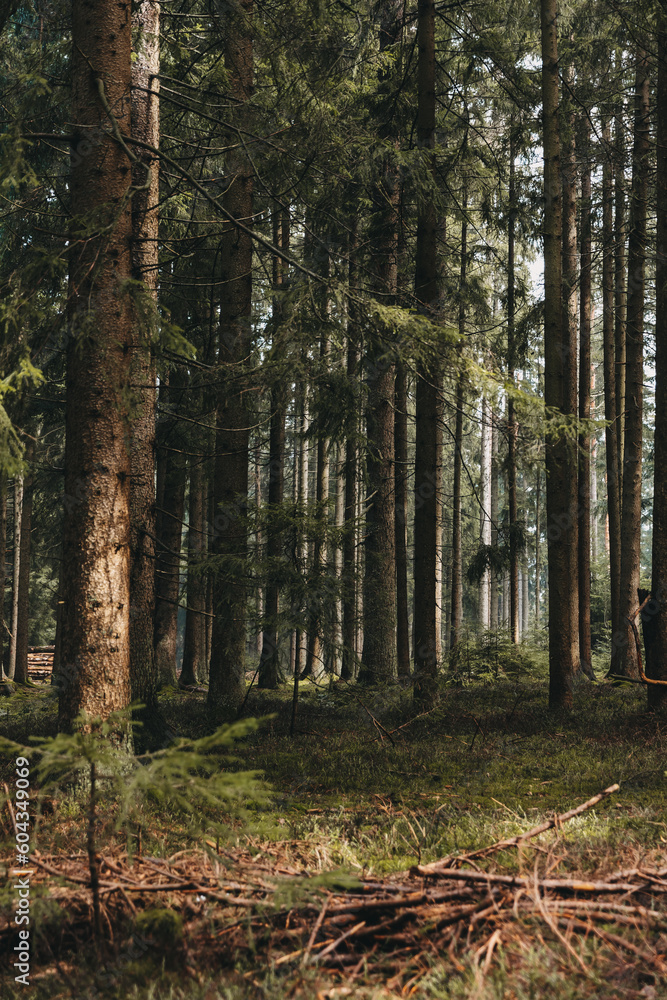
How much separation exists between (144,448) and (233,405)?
7.41 ft

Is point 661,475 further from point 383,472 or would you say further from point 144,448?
point 144,448

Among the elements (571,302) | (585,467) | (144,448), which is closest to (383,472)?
(585,467)

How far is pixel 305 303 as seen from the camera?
8.52m

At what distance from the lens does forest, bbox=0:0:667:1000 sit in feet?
10.3

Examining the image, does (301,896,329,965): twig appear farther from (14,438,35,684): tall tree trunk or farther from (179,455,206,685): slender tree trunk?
(14,438,35,684): tall tree trunk

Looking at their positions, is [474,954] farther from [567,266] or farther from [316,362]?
[567,266]

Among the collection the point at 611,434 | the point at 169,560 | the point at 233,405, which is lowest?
the point at 169,560

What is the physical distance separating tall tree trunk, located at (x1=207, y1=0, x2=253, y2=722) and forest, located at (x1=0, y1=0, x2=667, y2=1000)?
6 cm

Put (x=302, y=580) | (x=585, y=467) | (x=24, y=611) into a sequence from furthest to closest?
(x=24, y=611), (x=585, y=467), (x=302, y=580)

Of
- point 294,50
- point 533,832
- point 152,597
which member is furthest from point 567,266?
point 533,832

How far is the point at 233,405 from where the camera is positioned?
33.9 ft

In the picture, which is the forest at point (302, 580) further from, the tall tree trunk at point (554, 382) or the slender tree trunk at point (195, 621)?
the slender tree trunk at point (195, 621)

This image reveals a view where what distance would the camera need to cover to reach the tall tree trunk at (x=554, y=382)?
10930 mm

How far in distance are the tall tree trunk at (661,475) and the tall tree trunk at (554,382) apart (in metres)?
1.47
